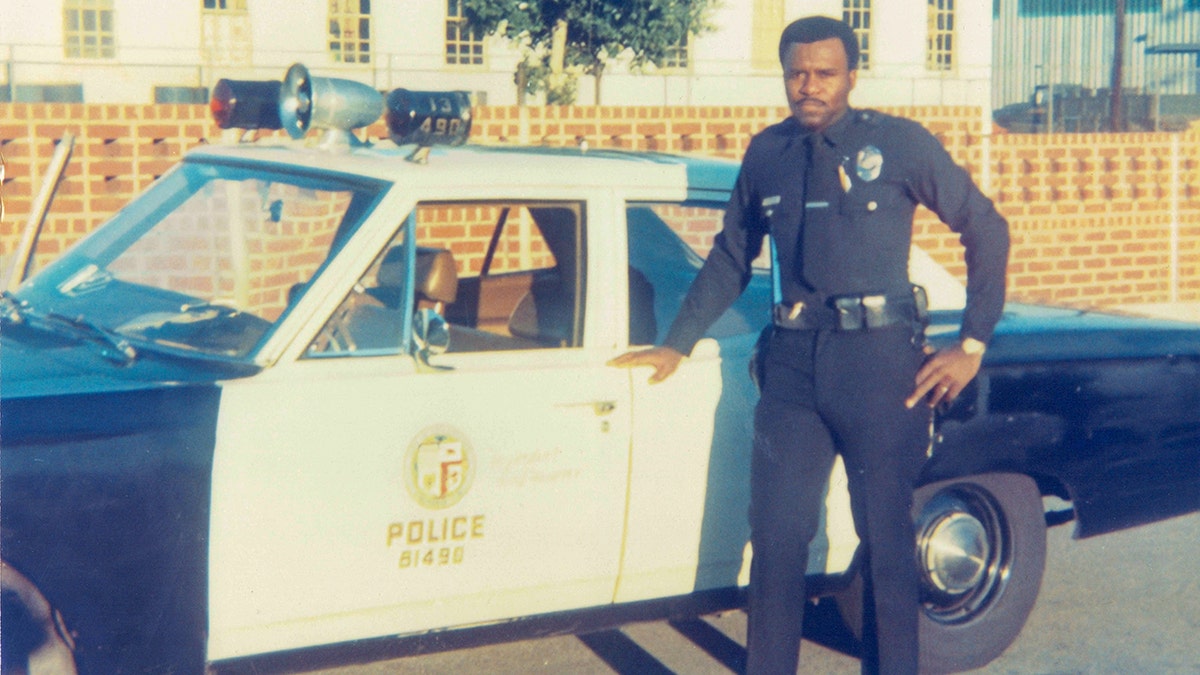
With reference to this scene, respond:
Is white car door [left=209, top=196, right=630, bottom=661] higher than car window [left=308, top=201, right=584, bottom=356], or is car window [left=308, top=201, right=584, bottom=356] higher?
car window [left=308, top=201, right=584, bottom=356]

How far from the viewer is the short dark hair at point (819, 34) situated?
3.71 metres

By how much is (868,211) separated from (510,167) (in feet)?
2.98

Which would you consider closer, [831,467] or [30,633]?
[30,633]

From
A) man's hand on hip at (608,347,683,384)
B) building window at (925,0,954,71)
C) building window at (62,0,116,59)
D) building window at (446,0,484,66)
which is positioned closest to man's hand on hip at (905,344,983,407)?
man's hand on hip at (608,347,683,384)

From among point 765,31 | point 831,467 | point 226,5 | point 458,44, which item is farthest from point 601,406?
point 765,31

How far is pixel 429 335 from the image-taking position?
3537 millimetres

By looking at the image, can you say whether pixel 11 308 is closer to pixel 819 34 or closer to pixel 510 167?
pixel 510 167

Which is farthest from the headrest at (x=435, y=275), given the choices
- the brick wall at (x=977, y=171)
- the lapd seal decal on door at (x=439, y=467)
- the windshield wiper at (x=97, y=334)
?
the brick wall at (x=977, y=171)

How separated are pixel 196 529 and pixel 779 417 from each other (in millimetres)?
1416

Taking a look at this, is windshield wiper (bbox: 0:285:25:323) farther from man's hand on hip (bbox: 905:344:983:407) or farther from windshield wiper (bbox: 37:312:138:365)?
man's hand on hip (bbox: 905:344:983:407)

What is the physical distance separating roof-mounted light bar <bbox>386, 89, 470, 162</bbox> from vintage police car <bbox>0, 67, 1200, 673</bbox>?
0.4 inches

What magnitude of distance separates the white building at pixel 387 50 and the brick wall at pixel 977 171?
9270 millimetres

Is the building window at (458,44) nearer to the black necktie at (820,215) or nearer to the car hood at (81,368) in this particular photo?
the black necktie at (820,215)

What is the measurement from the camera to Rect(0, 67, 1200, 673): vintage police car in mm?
3191
